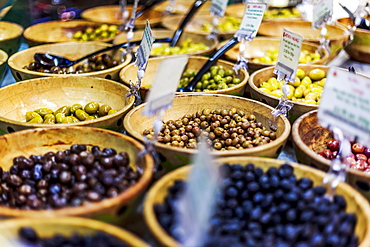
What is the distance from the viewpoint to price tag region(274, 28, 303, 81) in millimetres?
1764

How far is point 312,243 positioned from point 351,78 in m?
0.54

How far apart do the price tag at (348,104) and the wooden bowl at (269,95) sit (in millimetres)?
511

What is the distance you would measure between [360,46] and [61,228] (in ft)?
8.51

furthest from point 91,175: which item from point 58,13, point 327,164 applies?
point 58,13

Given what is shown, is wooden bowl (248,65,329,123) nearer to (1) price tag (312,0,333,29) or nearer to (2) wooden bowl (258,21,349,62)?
(1) price tag (312,0,333,29)

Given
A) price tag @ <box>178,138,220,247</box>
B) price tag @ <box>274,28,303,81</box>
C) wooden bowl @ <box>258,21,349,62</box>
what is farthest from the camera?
wooden bowl @ <box>258,21,349,62</box>

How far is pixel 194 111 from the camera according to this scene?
2010 millimetres

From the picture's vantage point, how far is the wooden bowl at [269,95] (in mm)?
1848

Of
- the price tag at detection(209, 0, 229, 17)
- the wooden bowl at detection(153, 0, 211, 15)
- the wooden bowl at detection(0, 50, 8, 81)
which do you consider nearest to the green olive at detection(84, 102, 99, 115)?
the wooden bowl at detection(0, 50, 8, 81)

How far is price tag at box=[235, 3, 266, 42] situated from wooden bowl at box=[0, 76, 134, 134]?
0.87 meters

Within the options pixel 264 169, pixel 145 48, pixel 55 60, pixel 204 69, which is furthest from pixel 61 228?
pixel 55 60

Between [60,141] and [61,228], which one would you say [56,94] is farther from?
[61,228]

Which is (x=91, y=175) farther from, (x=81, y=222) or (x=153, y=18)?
(x=153, y=18)

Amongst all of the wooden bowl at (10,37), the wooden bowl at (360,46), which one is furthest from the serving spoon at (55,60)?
the wooden bowl at (360,46)
